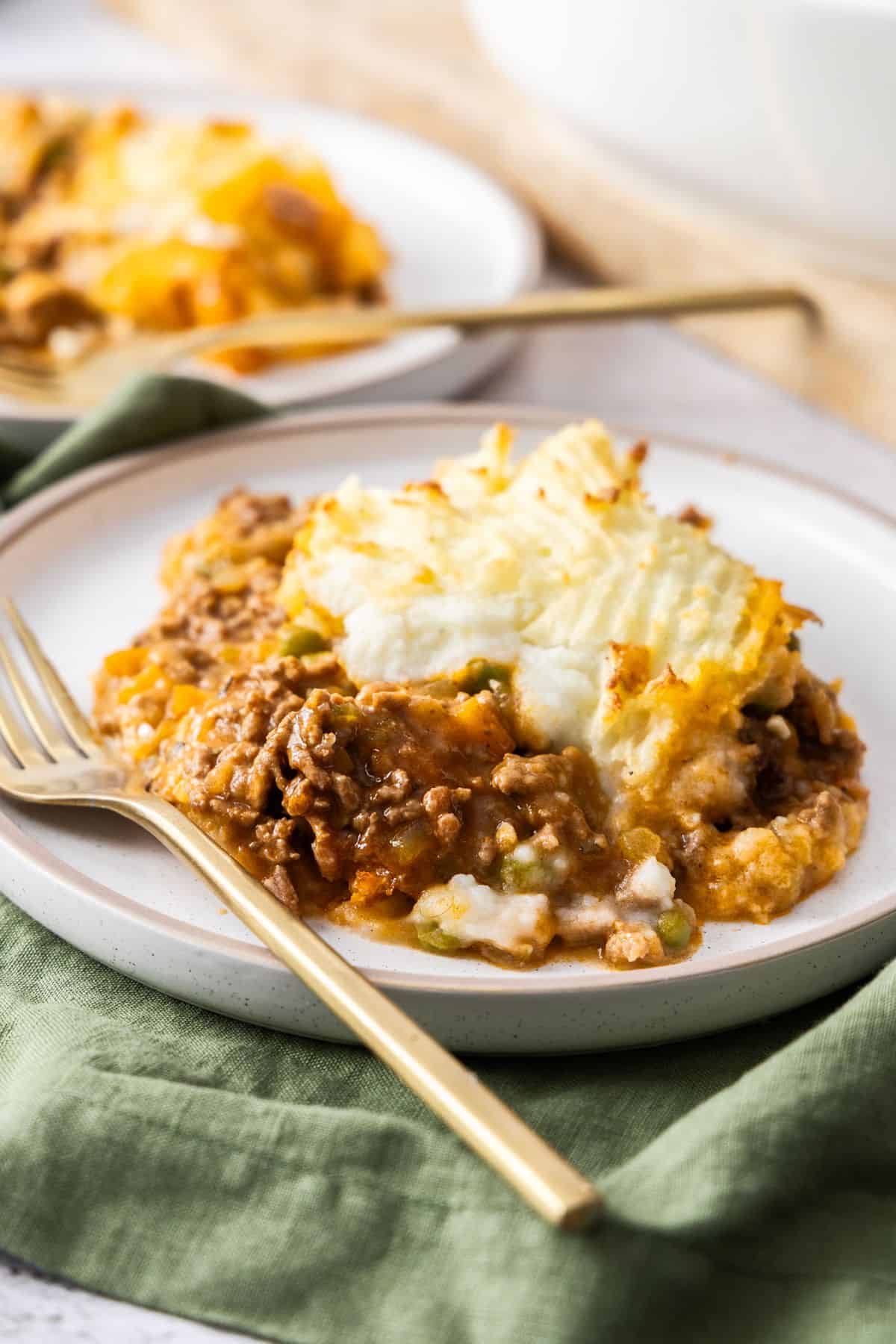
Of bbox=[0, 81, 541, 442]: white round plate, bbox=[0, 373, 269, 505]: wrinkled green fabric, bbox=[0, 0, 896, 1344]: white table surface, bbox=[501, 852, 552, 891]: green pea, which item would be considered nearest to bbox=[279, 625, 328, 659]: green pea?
bbox=[501, 852, 552, 891]: green pea

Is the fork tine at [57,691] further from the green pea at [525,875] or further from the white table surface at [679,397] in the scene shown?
the white table surface at [679,397]

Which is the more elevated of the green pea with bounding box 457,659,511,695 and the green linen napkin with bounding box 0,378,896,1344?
the green pea with bounding box 457,659,511,695

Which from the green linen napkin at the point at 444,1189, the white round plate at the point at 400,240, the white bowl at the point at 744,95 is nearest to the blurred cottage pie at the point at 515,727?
the green linen napkin at the point at 444,1189

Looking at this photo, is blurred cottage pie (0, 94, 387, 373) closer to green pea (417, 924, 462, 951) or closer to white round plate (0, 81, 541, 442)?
white round plate (0, 81, 541, 442)

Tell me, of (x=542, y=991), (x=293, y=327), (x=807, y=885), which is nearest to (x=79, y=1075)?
(x=542, y=991)

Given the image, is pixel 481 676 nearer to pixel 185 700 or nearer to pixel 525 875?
pixel 525 875

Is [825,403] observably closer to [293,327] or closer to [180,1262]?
[293,327]
